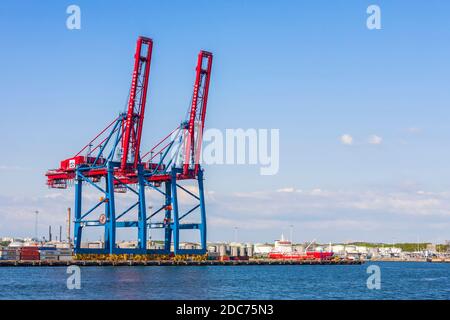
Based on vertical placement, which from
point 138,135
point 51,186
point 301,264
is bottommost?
point 301,264

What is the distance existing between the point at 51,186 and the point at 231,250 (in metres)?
79.6

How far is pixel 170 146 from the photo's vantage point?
115625 mm

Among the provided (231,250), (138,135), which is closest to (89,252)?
(138,135)
